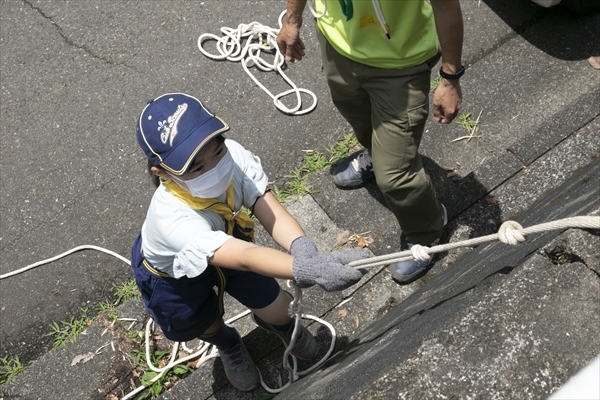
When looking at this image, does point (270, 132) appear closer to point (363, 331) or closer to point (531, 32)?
point (363, 331)

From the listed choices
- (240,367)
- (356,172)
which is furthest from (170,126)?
(356,172)

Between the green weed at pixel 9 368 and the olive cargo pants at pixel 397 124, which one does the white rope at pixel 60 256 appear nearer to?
the green weed at pixel 9 368

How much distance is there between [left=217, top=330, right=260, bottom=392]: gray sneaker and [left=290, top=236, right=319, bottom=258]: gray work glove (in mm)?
904

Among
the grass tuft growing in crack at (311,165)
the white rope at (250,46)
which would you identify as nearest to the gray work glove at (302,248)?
the grass tuft growing in crack at (311,165)

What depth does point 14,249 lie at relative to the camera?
374cm

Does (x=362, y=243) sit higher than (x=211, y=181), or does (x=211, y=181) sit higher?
(x=211, y=181)

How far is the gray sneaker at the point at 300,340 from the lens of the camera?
295cm

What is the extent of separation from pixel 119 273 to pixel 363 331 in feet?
4.61

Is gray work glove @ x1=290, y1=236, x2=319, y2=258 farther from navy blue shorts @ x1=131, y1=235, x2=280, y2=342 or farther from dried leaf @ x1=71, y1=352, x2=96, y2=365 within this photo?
dried leaf @ x1=71, y1=352, x2=96, y2=365

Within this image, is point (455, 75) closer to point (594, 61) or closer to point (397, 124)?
point (397, 124)

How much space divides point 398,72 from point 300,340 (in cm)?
125

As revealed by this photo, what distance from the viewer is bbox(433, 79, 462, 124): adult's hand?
272 cm

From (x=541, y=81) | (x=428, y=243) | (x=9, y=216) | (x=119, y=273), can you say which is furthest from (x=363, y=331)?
(x=9, y=216)

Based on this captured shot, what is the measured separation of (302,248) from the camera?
2244mm
